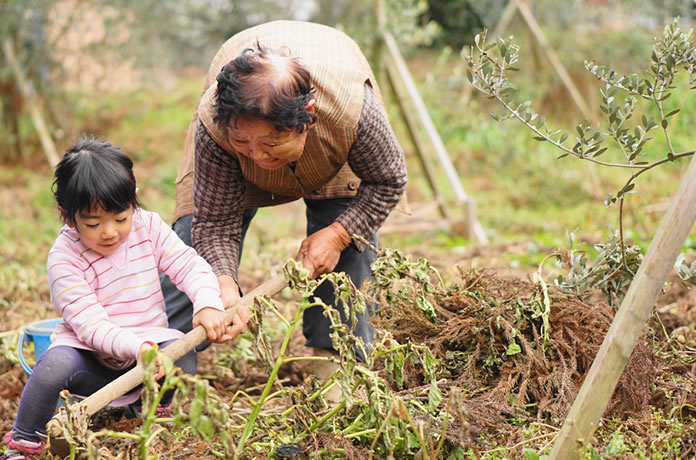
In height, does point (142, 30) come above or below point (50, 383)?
above

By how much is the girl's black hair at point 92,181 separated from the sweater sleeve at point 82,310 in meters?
0.15

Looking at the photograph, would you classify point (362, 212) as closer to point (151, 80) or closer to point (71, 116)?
point (71, 116)

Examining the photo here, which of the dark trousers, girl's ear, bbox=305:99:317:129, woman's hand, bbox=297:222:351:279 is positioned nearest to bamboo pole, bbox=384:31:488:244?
the dark trousers

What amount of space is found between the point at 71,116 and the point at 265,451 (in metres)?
9.05

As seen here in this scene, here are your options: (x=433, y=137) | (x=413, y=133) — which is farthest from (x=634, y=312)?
(x=413, y=133)

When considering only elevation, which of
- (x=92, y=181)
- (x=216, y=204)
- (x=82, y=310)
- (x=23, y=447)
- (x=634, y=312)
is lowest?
Answer: (x=23, y=447)

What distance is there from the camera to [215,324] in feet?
6.59

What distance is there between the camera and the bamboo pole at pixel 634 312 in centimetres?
141

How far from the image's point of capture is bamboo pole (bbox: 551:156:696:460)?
1414 mm

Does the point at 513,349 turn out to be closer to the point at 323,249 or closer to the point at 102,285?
the point at 323,249

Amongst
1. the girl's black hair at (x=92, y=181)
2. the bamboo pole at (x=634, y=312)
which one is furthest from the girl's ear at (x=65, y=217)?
the bamboo pole at (x=634, y=312)

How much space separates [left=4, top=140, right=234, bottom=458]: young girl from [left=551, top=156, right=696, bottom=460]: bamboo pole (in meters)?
1.02

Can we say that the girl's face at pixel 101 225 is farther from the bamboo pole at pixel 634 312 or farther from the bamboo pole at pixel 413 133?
the bamboo pole at pixel 413 133

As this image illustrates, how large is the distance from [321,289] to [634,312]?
4.66 ft
